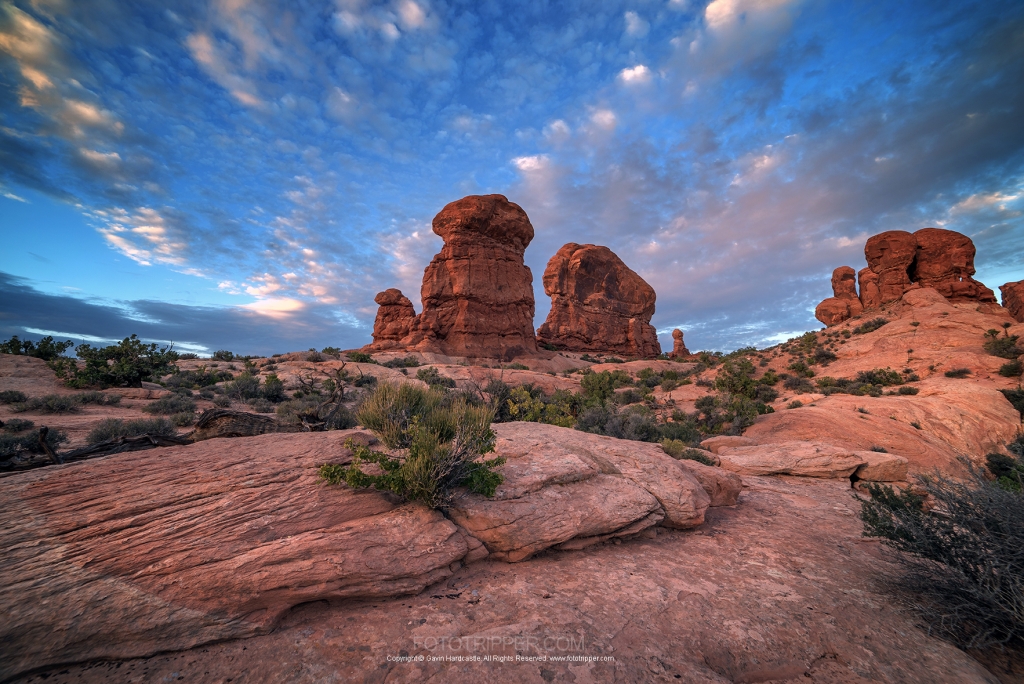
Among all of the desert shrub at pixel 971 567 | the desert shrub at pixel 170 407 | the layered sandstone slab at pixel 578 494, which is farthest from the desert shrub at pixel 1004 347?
the desert shrub at pixel 170 407

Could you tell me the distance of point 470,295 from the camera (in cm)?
4178

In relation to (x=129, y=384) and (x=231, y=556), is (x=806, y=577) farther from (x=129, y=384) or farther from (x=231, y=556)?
(x=129, y=384)

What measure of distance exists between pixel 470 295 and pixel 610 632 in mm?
39713

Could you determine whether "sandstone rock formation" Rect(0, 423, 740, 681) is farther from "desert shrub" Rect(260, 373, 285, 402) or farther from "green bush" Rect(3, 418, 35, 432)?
"desert shrub" Rect(260, 373, 285, 402)

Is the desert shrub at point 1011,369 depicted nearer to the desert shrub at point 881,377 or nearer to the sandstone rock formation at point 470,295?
the desert shrub at point 881,377

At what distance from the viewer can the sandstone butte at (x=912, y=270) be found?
37.1m

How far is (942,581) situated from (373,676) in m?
5.24

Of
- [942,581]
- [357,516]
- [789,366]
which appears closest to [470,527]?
[357,516]

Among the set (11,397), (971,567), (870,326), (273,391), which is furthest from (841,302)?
(11,397)

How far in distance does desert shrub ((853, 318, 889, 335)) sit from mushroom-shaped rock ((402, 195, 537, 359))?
29433mm

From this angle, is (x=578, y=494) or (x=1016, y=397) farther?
(x=1016, y=397)

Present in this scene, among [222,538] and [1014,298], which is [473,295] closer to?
[222,538]

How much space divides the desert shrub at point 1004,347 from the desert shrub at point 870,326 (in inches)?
364

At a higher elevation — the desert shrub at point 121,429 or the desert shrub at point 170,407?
the desert shrub at point 170,407
